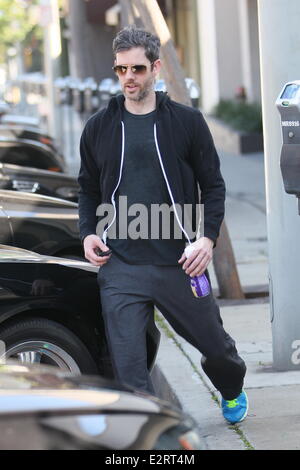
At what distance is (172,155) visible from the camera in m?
4.92

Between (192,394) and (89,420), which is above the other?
(89,420)

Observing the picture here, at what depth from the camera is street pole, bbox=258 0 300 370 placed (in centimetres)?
612

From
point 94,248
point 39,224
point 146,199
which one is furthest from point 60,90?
point 146,199

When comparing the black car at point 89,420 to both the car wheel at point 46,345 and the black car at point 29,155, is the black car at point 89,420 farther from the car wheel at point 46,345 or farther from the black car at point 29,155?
the black car at point 29,155

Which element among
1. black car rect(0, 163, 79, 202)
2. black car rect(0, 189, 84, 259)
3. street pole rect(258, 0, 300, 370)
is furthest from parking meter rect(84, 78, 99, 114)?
street pole rect(258, 0, 300, 370)

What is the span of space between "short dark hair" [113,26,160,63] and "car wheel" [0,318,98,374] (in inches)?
54.1

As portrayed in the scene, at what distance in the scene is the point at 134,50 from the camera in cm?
487

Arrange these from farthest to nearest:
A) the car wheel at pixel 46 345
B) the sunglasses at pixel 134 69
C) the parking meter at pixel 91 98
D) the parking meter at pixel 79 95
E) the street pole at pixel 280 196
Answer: the parking meter at pixel 79 95 → the parking meter at pixel 91 98 → the street pole at pixel 280 196 → the car wheel at pixel 46 345 → the sunglasses at pixel 134 69

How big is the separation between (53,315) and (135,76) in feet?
4.24

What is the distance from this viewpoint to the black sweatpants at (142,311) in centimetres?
490

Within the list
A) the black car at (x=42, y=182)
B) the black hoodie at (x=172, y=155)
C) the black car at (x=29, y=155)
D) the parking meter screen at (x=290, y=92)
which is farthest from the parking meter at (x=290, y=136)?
the black car at (x=29, y=155)

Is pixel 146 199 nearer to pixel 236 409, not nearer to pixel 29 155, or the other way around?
pixel 236 409

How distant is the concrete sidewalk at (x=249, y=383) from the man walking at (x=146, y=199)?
0.47 meters

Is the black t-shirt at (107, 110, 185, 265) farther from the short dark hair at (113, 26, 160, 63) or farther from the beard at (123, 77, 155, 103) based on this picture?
the short dark hair at (113, 26, 160, 63)
